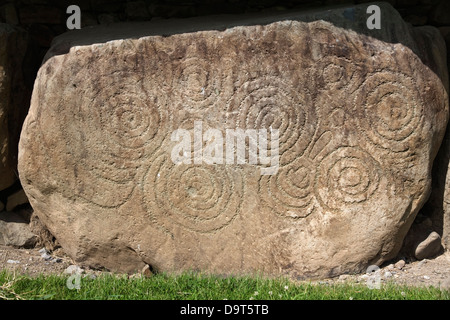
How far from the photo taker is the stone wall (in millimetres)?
3936

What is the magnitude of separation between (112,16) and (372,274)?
8.44ft

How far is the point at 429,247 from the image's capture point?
3697 millimetres

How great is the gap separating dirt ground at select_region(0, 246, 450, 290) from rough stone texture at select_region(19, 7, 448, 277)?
0.09 meters

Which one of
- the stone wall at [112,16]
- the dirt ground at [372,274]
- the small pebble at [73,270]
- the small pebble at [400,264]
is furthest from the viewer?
the stone wall at [112,16]

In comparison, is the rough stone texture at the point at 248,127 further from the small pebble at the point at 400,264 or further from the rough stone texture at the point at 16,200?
the rough stone texture at the point at 16,200

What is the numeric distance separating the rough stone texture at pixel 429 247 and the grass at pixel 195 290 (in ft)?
1.70

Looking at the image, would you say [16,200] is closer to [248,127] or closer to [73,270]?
[73,270]

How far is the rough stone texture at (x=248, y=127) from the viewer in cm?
350

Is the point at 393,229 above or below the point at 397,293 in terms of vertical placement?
above

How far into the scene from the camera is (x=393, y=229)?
11.4 feet

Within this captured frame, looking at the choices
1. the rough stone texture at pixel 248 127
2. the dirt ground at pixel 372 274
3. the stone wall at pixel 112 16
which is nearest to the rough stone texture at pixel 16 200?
the stone wall at pixel 112 16
